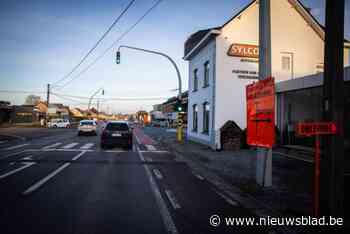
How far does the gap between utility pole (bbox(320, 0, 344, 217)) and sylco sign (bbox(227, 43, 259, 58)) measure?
42.0 feet

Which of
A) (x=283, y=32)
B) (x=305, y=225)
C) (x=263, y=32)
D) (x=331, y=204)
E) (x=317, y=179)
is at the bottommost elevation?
(x=305, y=225)

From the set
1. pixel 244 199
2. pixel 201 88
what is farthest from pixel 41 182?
pixel 201 88

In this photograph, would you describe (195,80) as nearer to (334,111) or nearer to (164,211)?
(164,211)

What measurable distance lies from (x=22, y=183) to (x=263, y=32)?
8.02 m

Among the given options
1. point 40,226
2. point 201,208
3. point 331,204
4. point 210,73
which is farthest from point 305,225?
point 210,73

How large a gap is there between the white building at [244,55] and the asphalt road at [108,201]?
8.86 metres

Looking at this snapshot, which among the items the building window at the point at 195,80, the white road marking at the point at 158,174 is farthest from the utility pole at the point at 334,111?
the building window at the point at 195,80

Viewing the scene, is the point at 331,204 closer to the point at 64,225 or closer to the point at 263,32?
the point at 64,225

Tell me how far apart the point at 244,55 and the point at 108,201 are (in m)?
14.6

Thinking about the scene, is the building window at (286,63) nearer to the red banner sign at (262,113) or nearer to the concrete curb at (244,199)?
the red banner sign at (262,113)

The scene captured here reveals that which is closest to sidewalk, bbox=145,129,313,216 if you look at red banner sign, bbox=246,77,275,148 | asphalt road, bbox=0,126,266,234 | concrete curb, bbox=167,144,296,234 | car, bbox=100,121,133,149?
concrete curb, bbox=167,144,296,234

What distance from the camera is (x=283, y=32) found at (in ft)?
60.3

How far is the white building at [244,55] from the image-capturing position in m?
17.4

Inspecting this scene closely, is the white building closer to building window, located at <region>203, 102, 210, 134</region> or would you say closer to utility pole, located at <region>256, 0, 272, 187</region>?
building window, located at <region>203, 102, 210, 134</region>
